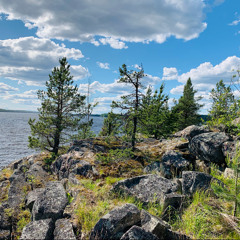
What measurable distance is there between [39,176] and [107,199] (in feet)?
32.5

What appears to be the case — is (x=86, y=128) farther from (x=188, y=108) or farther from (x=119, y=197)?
(x=188, y=108)

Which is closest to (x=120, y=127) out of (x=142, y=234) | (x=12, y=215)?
(x=12, y=215)

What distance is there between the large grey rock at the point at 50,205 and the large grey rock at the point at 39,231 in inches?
26.9

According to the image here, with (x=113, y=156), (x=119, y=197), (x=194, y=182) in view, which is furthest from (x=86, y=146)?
(x=194, y=182)

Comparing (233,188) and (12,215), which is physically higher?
(233,188)

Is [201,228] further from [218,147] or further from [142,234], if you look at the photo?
[218,147]

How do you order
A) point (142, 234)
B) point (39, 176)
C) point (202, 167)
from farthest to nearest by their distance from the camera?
point (39, 176), point (202, 167), point (142, 234)

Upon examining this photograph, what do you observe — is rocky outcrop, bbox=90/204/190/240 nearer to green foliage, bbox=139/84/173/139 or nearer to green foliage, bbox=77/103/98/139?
green foliage, bbox=139/84/173/139

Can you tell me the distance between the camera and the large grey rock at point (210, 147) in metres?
8.47

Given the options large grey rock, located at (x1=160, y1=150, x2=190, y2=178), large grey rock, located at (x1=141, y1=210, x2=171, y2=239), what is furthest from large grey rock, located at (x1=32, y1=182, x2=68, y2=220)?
large grey rock, located at (x1=160, y1=150, x2=190, y2=178)

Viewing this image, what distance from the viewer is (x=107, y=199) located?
245 inches

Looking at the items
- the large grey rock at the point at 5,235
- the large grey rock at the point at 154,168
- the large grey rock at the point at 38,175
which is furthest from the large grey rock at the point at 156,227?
the large grey rock at the point at 38,175

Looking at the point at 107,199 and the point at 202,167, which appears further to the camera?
the point at 202,167

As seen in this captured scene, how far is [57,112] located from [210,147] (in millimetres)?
16288
